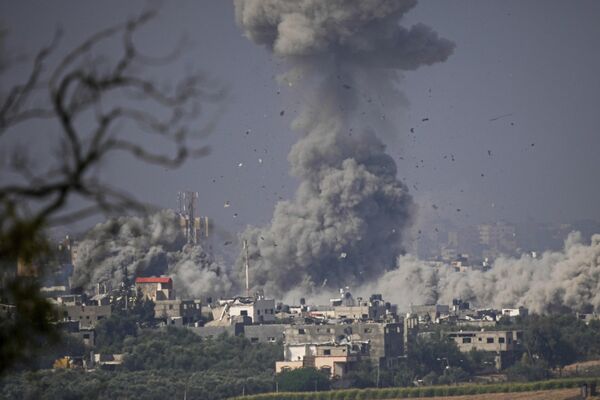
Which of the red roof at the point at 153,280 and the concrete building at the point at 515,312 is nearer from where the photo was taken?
the concrete building at the point at 515,312

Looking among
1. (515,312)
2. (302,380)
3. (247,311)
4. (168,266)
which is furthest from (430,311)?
Result: (302,380)

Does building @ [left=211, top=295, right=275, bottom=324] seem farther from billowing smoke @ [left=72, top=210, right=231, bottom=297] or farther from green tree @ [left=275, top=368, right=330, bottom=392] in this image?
green tree @ [left=275, top=368, right=330, bottom=392]

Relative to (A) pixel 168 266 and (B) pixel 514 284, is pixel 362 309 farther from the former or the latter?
(A) pixel 168 266

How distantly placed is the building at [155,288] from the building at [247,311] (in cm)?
506

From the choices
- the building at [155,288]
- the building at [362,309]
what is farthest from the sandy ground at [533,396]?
the building at [155,288]

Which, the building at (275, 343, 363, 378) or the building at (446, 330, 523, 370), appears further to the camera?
the building at (446, 330, 523, 370)

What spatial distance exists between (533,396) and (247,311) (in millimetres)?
27199

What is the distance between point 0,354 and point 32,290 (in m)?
0.46

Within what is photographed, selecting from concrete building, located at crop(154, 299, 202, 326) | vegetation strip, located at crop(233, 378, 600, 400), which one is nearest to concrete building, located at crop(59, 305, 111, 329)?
concrete building, located at crop(154, 299, 202, 326)

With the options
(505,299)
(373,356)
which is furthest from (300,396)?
(505,299)

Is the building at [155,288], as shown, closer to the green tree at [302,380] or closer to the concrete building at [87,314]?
the concrete building at [87,314]

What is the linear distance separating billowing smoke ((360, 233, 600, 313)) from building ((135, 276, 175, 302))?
12339 millimetres

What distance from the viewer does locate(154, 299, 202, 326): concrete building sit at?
3267 inches

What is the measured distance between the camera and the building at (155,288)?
8906 cm
